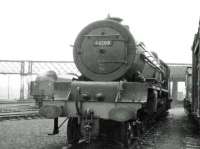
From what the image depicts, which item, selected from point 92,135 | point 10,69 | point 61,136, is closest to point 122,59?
point 92,135

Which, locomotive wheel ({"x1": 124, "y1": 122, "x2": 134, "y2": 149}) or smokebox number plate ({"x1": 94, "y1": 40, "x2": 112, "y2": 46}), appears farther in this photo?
smokebox number plate ({"x1": 94, "y1": 40, "x2": 112, "y2": 46})

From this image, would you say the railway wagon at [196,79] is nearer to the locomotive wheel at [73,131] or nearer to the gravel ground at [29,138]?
the locomotive wheel at [73,131]

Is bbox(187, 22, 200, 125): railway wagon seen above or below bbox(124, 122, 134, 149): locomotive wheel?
above

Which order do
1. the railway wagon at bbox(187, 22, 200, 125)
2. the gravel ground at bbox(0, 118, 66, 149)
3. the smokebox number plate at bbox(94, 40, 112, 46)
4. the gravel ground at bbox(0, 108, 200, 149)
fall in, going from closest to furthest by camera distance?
the gravel ground at bbox(0, 118, 66, 149), the gravel ground at bbox(0, 108, 200, 149), the smokebox number plate at bbox(94, 40, 112, 46), the railway wagon at bbox(187, 22, 200, 125)

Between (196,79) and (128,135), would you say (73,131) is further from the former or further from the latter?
(196,79)

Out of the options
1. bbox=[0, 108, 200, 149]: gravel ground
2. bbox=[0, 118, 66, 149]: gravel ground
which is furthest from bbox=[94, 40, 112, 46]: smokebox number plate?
bbox=[0, 118, 66, 149]: gravel ground

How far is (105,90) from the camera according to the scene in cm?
877

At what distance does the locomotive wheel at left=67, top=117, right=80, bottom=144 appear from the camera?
9.04m

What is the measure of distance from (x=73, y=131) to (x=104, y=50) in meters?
2.24

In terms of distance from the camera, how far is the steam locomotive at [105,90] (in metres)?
8.26

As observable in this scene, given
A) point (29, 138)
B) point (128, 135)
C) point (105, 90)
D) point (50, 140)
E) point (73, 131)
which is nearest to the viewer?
point (128, 135)

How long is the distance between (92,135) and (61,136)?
293cm

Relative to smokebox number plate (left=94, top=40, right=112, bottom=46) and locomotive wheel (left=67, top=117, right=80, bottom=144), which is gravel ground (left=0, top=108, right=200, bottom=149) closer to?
locomotive wheel (left=67, top=117, right=80, bottom=144)

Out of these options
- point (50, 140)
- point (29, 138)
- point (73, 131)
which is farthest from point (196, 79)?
point (29, 138)
